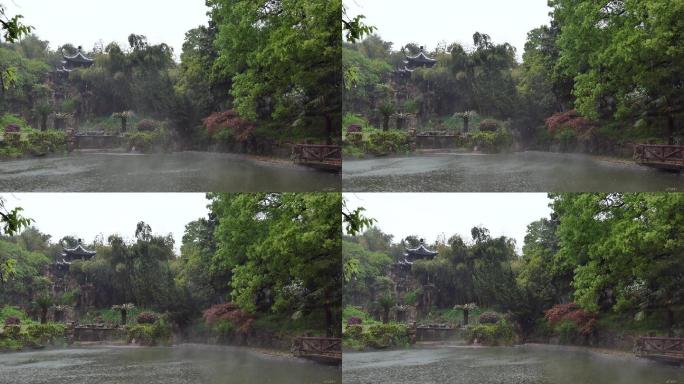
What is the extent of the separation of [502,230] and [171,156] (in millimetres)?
3188

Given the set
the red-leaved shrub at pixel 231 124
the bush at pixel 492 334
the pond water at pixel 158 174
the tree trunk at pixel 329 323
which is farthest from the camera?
the bush at pixel 492 334

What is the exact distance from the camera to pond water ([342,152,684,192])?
8.26 m

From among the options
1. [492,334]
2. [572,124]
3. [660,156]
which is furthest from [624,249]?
[492,334]

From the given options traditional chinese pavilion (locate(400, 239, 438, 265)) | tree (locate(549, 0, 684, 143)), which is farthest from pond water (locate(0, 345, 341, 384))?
tree (locate(549, 0, 684, 143))

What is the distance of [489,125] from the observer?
334 inches

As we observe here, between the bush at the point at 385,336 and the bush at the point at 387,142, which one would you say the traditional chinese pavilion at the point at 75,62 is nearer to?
the bush at the point at 387,142

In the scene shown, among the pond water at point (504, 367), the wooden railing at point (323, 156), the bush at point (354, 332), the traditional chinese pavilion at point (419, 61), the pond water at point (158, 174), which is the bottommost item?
the pond water at point (504, 367)

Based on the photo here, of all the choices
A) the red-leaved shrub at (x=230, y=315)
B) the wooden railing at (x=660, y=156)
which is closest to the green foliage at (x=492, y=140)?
the wooden railing at (x=660, y=156)

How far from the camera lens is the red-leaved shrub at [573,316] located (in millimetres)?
8555

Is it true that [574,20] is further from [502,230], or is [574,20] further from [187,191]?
[187,191]

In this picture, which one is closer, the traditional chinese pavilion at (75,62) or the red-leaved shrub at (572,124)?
the traditional chinese pavilion at (75,62)

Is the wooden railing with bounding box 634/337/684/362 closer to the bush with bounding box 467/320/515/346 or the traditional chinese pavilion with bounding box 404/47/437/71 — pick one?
the bush with bounding box 467/320/515/346

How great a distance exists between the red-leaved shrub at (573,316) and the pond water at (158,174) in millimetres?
2418

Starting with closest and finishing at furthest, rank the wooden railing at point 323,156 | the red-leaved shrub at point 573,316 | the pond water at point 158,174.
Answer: the pond water at point 158,174, the wooden railing at point 323,156, the red-leaved shrub at point 573,316
